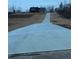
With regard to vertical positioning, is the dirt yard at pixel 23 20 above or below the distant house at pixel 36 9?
below

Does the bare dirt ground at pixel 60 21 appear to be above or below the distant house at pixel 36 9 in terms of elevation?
below

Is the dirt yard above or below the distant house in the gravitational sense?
below

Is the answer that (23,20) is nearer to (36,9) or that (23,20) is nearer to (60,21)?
(36,9)

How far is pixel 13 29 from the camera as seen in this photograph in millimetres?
1718

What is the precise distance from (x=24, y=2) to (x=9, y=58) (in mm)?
454

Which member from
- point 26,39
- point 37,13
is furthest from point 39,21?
point 26,39

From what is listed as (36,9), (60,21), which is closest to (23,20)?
(36,9)

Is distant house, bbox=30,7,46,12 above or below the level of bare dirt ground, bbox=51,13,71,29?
above
